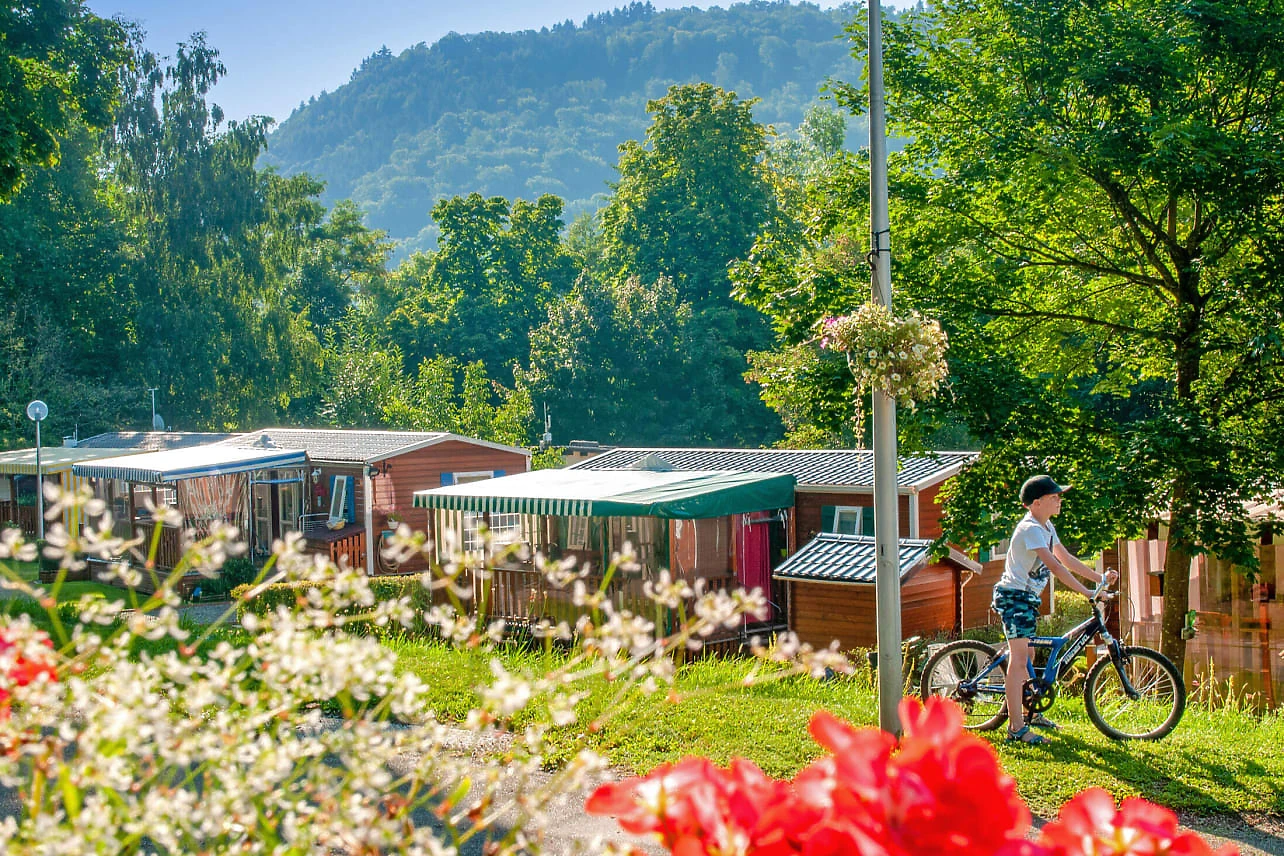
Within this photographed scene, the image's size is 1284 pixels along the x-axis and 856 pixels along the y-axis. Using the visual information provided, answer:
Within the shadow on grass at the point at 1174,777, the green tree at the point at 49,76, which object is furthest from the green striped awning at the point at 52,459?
the shadow on grass at the point at 1174,777

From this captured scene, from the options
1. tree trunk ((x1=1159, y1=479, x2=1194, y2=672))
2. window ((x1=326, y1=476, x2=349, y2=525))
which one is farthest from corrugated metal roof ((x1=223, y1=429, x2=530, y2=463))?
tree trunk ((x1=1159, y1=479, x2=1194, y2=672))

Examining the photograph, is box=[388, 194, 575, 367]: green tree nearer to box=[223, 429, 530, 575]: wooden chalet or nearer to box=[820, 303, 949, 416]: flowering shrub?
box=[223, 429, 530, 575]: wooden chalet

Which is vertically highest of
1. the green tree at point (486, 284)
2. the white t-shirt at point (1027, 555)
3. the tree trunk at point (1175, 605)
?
the green tree at point (486, 284)

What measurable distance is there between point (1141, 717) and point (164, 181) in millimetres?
39405

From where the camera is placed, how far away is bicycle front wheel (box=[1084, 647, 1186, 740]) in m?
7.10

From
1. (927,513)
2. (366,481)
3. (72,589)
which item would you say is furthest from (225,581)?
(927,513)

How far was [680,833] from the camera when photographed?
55.8 inches

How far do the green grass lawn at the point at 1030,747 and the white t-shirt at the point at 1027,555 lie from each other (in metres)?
0.98

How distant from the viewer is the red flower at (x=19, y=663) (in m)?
1.66

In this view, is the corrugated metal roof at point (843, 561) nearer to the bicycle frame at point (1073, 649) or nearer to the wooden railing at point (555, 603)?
the wooden railing at point (555, 603)

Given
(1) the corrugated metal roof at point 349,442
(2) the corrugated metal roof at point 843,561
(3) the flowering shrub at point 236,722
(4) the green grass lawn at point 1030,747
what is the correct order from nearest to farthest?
(3) the flowering shrub at point 236,722 < (4) the green grass lawn at point 1030,747 < (2) the corrugated metal roof at point 843,561 < (1) the corrugated metal roof at point 349,442

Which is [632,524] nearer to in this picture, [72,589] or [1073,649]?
[1073,649]

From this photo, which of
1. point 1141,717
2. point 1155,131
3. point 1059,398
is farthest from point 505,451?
point 1141,717

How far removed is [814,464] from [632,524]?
386 cm
